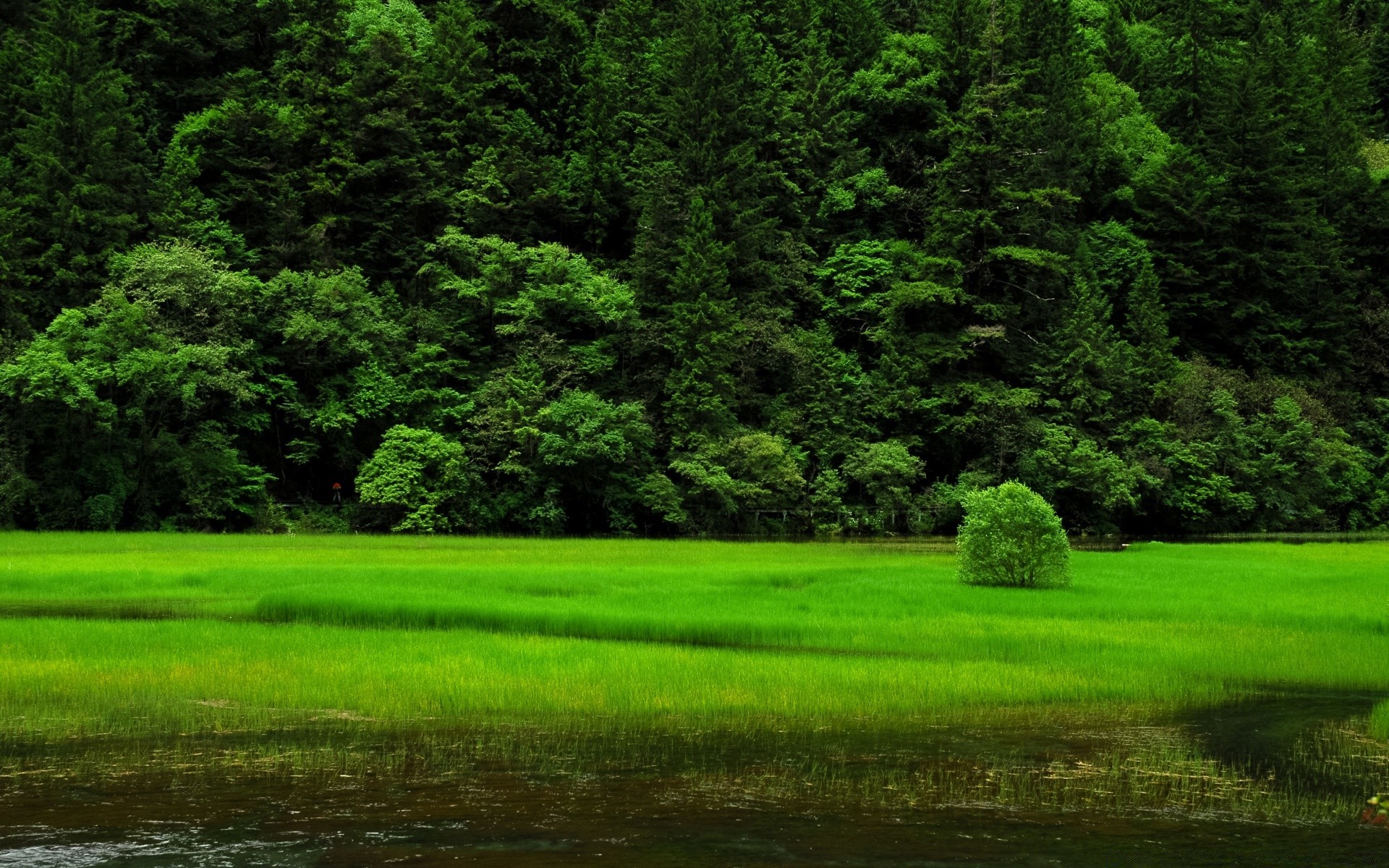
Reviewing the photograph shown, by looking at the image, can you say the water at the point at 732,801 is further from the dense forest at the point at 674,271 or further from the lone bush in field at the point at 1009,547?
the dense forest at the point at 674,271

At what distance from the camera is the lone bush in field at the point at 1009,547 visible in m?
27.9

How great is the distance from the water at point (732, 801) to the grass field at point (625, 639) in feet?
5.51

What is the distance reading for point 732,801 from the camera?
419 inches

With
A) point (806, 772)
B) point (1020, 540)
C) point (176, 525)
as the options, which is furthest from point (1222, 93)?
point (806, 772)

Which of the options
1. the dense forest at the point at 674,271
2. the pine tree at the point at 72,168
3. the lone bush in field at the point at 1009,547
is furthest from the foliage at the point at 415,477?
the lone bush in field at the point at 1009,547

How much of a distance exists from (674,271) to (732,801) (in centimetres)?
4908

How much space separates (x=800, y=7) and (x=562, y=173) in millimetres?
18904

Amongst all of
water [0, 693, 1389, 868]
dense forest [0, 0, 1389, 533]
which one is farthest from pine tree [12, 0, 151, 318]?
water [0, 693, 1389, 868]

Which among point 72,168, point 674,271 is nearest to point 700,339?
point 674,271

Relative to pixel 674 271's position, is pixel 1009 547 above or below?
below

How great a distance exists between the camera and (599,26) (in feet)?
228

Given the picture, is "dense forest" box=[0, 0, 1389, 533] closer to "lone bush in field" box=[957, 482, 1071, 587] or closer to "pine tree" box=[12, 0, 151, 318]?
"pine tree" box=[12, 0, 151, 318]

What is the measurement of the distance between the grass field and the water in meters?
1.68

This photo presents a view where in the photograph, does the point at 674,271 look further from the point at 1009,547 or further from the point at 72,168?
the point at 1009,547
